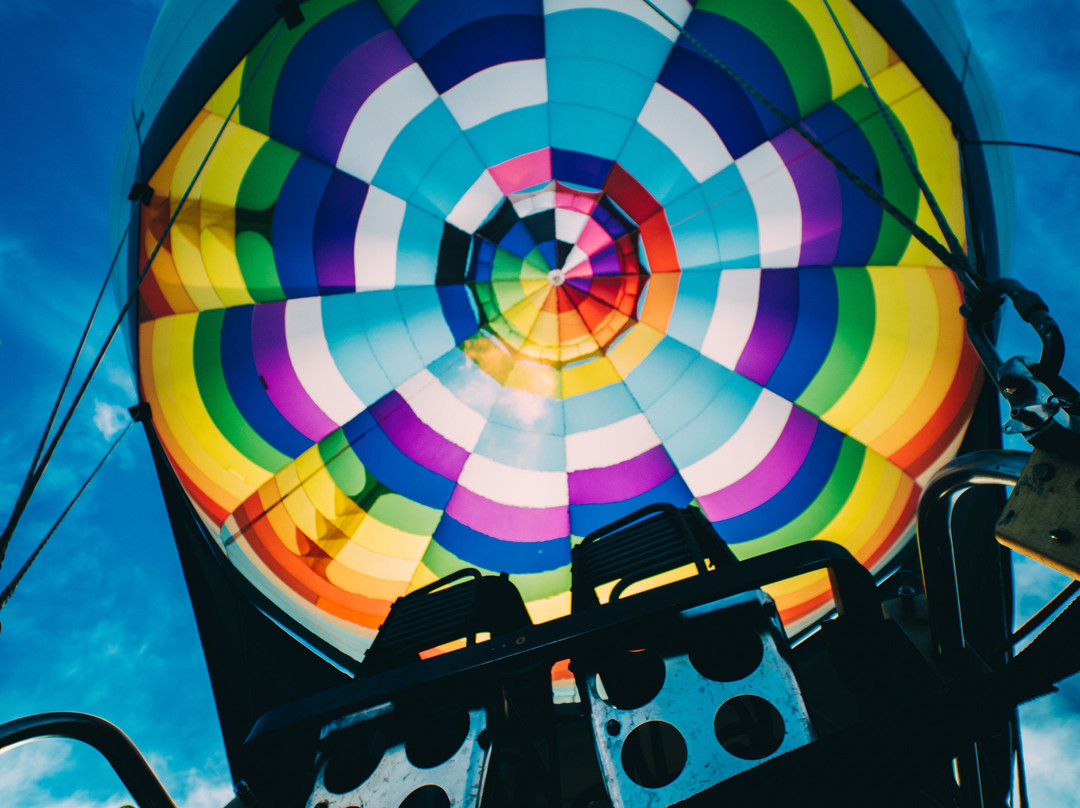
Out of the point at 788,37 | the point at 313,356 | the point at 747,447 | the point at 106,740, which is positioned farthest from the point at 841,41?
the point at 106,740

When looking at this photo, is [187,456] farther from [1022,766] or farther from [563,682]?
[1022,766]

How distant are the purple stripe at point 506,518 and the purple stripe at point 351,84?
7.38 feet

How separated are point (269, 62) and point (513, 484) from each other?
2.71 meters

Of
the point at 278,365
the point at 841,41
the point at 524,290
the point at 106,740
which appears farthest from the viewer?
the point at 524,290

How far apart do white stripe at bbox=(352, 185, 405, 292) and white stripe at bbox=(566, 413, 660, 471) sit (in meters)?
1.61

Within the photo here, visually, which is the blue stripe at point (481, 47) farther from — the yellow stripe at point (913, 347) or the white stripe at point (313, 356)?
the yellow stripe at point (913, 347)

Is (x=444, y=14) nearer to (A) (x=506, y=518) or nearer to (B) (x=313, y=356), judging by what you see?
(B) (x=313, y=356)

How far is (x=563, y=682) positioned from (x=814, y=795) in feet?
11.6

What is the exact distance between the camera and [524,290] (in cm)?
389

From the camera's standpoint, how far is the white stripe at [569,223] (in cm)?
380

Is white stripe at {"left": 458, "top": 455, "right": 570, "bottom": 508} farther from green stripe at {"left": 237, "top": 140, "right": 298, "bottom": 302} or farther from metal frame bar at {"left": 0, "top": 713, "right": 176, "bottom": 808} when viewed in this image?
metal frame bar at {"left": 0, "top": 713, "right": 176, "bottom": 808}

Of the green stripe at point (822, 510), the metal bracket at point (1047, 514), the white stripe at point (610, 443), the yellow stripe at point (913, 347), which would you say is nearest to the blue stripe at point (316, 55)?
the white stripe at point (610, 443)

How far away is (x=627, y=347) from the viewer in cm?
389

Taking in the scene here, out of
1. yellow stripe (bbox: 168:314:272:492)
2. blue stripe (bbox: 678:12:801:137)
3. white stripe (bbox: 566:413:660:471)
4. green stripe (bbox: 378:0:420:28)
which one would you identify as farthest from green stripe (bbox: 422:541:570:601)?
green stripe (bbox: 378:0:420:28)
